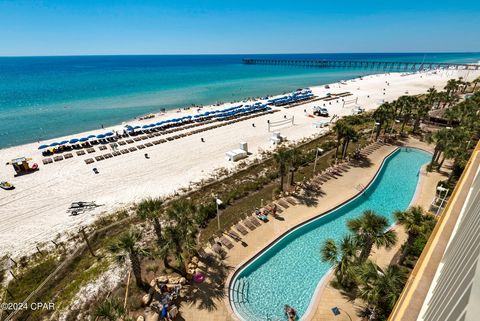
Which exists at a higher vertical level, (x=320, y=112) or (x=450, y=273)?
(x=450, y=273)

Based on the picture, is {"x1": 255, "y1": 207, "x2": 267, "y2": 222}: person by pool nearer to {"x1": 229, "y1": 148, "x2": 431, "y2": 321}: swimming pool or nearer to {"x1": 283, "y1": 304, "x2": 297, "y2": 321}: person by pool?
{"x1": 229, "y1": 148, "x2": 431, "y2": 321}: swimming pool

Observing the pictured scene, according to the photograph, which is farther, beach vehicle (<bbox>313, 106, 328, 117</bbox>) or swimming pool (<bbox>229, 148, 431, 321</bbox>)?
beach vehicle (<bbox>313, 106, 328, 117</bbox>)

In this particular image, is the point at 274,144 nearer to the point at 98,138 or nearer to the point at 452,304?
the point at 98,138

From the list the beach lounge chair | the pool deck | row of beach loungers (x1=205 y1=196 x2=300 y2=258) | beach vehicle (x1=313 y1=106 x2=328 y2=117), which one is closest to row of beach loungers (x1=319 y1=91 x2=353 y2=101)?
beach vehicle (x1=313 y1=106 x2=328 y2=117)

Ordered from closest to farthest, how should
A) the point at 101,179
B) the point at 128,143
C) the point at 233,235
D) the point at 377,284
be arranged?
the point at 377,284 → the point at 233,235 → the point at 101,179 → the point at 128,143

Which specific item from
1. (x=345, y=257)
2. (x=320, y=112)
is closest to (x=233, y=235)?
(x=345, y=257)

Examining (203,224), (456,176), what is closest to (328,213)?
(203,224)

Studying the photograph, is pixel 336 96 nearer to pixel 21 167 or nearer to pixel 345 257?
pixel 345 257
